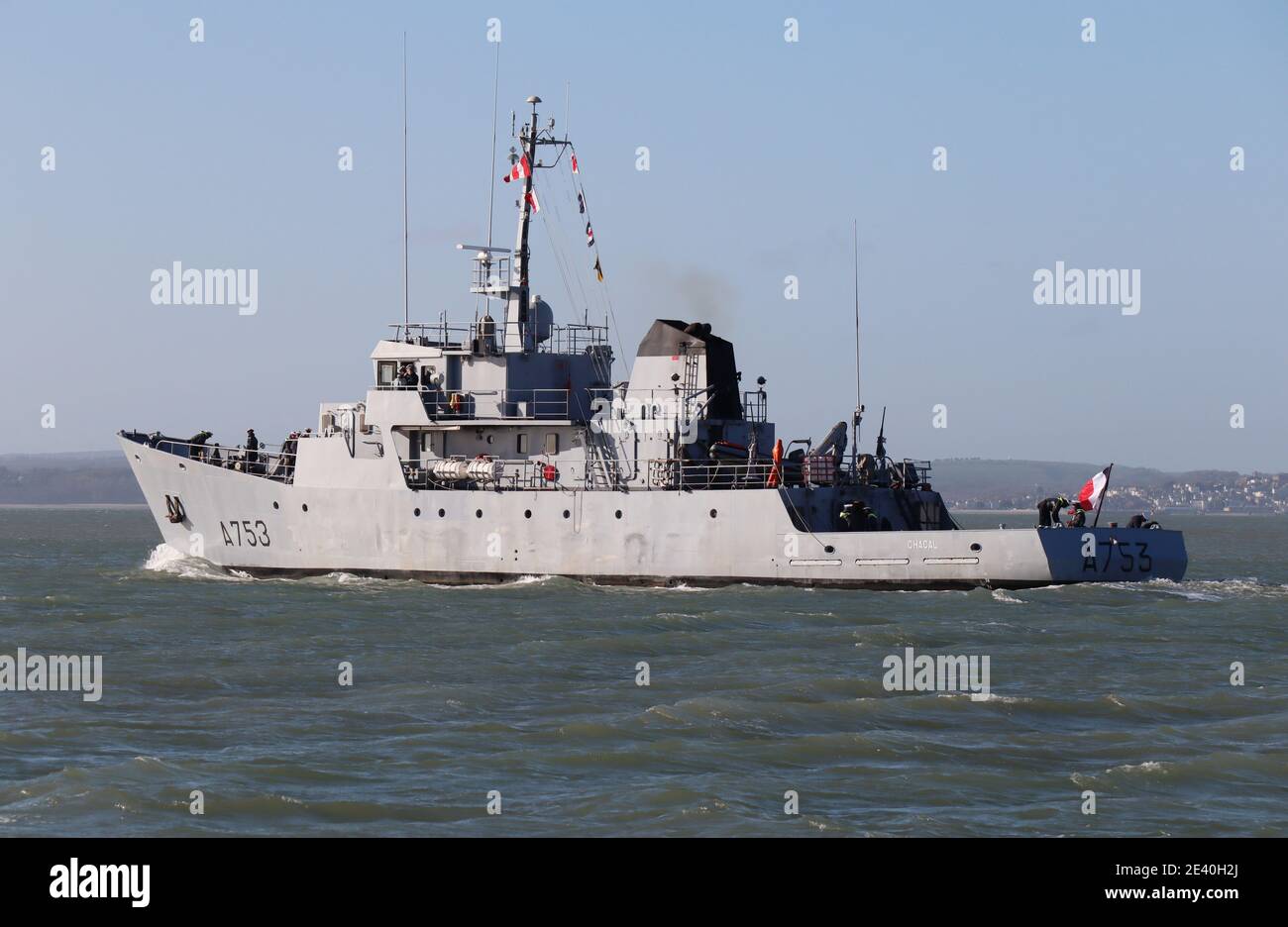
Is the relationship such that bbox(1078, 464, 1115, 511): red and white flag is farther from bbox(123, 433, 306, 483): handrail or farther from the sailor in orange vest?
bbox(123, 433, 306, 483): handrail

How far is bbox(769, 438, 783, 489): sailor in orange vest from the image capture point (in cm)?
2992

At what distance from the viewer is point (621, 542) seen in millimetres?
31156

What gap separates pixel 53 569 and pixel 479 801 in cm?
3279

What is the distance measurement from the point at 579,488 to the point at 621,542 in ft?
4.65

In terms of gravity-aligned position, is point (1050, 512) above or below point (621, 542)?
above

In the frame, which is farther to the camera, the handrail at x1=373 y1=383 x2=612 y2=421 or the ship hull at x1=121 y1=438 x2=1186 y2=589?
the handrail at x1=373 y1=383 x2=612 y2=421

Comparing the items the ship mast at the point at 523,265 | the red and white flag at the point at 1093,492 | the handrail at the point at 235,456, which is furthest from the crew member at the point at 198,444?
the red and white flag at the point at 1093,492

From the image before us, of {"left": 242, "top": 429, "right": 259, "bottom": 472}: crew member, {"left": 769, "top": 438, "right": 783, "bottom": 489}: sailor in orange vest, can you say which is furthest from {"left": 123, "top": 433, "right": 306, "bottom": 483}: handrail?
{"left": 769, "top": 438, "right": 783, "bottom": 489}: sailor in orange vest

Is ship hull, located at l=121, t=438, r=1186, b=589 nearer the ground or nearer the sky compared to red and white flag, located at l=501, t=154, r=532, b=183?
nearer the ground

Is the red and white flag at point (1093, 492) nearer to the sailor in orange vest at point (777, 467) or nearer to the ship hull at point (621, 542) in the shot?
the ship hull at point (621, 542)

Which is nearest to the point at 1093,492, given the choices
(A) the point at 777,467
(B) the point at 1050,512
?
(B) the point at 1050,512

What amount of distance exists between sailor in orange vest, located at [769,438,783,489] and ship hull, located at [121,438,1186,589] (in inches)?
15.8

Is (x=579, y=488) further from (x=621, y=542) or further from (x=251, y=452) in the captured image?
(x=251, y=452)
